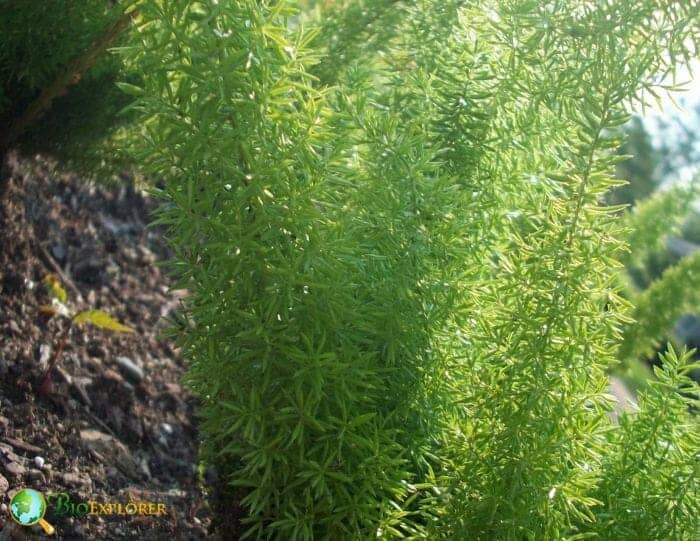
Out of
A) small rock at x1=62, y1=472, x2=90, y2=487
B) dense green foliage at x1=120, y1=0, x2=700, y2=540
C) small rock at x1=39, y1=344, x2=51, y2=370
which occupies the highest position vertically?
dense green foliage at x1=120, y1=0, x2=700, y2=540

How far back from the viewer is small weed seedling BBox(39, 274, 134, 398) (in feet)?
6.90

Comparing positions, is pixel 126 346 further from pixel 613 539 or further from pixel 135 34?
pixel 613 539

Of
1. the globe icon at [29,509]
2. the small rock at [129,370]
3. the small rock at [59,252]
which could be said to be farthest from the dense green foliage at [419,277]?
the small rock at [59,252]

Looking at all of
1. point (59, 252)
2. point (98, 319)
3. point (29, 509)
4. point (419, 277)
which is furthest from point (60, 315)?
point (419, 277)

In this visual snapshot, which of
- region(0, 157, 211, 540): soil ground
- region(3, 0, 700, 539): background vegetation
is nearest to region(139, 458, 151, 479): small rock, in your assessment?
region(0, 157, 211, 540): soil ground

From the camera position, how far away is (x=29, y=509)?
1.61 metres

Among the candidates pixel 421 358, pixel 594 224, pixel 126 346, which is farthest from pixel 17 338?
pixel 594 224

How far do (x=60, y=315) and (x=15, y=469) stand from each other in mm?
753

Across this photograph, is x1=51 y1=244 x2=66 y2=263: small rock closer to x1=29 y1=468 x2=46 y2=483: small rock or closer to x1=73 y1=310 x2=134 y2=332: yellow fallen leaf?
x1=73 y1=310 x2=134 y2=332: yellow fallen leaf

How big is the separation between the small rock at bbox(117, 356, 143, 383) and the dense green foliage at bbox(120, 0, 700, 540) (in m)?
0.99

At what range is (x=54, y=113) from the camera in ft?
6.95

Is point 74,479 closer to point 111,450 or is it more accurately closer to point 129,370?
point 111,450

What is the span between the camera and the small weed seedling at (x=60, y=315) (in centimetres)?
210

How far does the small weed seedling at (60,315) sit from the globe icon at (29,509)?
49 cm
